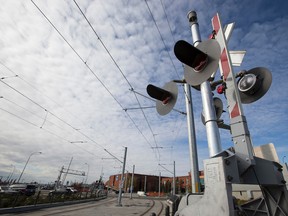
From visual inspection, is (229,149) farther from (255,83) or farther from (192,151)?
(192,151)

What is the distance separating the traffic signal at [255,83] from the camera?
8.49 ft

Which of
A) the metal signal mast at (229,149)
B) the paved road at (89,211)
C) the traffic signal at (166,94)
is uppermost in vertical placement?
the traffic signal at (166,94)

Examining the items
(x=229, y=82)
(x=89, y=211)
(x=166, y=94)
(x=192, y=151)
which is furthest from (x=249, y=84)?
(x=89, y=211)

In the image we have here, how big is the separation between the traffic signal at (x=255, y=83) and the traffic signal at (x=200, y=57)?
759 mm

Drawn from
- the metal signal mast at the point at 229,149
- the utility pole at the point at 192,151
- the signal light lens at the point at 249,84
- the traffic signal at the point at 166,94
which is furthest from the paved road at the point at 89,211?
the signal light lens at the point at 249,84

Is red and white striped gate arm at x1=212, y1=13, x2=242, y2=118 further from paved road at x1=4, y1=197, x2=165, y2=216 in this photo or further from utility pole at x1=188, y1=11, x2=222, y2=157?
paved road at x1=4, y1=197, x2=165, y2=216

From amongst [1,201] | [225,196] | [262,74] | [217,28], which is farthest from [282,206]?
[1,201]

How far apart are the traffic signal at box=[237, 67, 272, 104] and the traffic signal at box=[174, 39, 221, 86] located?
76cm

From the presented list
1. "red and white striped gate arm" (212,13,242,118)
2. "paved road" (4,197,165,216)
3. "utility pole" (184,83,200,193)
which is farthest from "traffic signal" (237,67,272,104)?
"paved road" (4,197,165,216)

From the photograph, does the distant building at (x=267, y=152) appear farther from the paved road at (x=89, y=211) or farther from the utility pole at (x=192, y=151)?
the paved road at (x=89, y=211)

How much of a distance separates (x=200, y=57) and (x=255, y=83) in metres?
1.00

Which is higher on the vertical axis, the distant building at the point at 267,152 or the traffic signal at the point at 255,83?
the traffic signal at the point at 255,83

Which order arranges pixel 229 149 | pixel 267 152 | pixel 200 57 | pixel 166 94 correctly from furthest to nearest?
1. pixel 166 94
2. pixel 267 152
3. pixel 200 57
4. pixel 229 149

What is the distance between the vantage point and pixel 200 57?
7.52 ft
